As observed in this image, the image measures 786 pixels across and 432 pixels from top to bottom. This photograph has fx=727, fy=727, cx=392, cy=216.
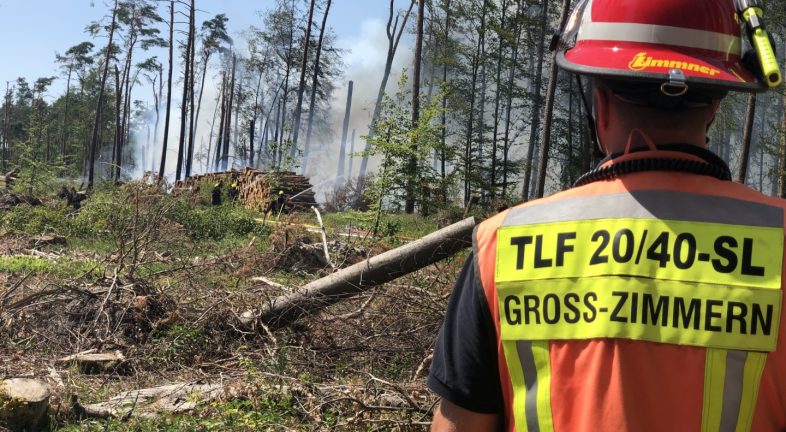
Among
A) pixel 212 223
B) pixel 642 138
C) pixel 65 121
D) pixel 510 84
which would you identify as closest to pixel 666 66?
pixel 642 138

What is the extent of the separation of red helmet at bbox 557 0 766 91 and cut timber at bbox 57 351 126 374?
18.1 ft

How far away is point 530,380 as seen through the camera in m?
1.32

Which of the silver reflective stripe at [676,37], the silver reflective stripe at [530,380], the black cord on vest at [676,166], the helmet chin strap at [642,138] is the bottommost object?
the silver reflective stripe at [530,380]

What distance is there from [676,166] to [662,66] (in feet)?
0.59

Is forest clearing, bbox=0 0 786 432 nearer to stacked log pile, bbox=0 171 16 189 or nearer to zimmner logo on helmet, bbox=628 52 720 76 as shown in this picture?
zimmner logo on helmet, bbox=628 52 720 76

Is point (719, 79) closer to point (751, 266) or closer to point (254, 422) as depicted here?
point (751, 266)

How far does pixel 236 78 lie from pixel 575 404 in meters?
64.4

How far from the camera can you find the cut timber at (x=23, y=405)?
176 inches

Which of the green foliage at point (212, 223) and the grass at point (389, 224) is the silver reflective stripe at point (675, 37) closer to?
the grass at point (389, 224)

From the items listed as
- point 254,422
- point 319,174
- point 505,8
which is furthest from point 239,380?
point 319,174

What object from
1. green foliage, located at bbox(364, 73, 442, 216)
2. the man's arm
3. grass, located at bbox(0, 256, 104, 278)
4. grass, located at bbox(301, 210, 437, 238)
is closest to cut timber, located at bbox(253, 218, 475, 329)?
the man's arm

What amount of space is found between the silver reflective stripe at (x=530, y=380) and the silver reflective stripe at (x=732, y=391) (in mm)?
307

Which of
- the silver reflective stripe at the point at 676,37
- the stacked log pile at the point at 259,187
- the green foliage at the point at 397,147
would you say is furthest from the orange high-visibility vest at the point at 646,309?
the stacked log pile at the point at 259,187

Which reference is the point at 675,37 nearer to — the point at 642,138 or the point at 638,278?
the point at 642,138
